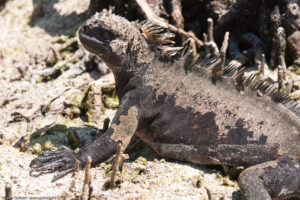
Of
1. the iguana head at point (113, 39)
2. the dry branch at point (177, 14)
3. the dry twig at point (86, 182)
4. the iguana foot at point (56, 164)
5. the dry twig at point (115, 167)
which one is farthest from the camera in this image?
the dry branch at point (177, 14)

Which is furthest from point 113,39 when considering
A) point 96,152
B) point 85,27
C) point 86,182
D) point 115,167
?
point 86,182

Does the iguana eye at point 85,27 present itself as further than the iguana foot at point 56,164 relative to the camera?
Yes

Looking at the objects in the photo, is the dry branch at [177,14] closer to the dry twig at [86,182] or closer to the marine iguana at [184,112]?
the marine iguana at [184,112]

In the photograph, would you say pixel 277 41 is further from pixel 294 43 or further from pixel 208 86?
pixel 208 86

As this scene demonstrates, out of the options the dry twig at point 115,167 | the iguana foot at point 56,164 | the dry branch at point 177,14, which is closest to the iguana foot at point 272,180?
the dry twig at point 115,167

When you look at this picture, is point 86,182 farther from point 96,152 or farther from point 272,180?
point 272,180

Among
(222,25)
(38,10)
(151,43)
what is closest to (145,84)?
(151,43)

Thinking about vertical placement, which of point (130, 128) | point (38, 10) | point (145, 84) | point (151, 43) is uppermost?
point (151, 43)
